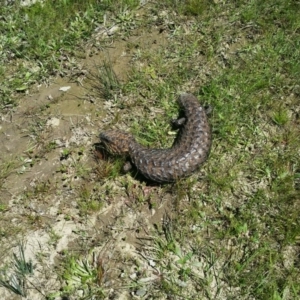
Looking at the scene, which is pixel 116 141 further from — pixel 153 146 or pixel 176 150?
pixel 176 150

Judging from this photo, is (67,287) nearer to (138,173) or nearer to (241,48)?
(138,173)

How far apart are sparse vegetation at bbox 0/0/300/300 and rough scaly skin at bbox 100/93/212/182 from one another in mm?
185

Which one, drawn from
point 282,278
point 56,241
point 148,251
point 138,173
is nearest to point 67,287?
point 56,241

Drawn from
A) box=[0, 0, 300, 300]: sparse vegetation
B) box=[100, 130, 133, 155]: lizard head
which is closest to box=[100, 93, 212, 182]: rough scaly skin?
box=[100, 130, 133, 155]: lizard head

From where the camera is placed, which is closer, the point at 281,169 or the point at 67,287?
the point at 67,287

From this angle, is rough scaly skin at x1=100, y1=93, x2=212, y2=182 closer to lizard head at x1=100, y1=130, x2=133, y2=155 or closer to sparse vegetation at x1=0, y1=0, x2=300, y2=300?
lizard head at x1=100, y1=130, x2=133, y2=155

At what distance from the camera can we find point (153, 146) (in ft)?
19.0

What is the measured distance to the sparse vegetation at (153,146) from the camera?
191 inches

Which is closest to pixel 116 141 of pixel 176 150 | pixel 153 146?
pixel 153 146

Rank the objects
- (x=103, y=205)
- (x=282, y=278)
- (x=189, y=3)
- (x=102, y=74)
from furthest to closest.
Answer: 1. (x=189, y=3)
2. (x=102, y=74)
3. (x=103, y=205)
4. (x=282, y=278)

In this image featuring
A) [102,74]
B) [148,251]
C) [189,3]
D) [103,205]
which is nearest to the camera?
[148,251]

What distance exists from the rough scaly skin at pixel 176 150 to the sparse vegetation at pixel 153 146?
0.61 feet

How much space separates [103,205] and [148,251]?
2.79ft

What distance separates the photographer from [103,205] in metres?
5.42
